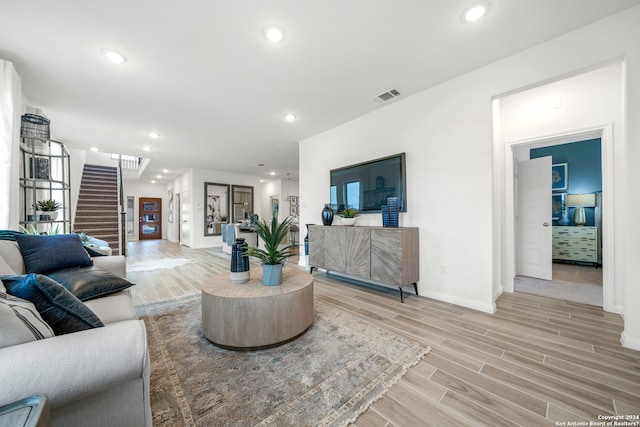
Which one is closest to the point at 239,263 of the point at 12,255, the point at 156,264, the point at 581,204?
the point at 12,255

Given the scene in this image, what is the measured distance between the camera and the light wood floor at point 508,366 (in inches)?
50.0

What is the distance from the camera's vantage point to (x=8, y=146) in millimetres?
2152

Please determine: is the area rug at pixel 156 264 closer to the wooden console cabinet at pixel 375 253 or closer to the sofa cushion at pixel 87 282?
the sofa cushion at pixel 87 282

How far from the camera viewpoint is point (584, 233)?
467 cm

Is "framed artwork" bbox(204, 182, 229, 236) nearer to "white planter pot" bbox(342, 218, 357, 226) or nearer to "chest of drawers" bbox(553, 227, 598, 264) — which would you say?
"white planter pot" bbox(342, 218, 357, 226)

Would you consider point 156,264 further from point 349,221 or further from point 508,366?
point 508,366

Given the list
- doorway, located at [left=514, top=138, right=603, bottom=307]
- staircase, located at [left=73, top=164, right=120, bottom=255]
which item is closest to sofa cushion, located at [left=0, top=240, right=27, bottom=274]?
staircase, located at [left=73, top=164, right=120, bottom=255]

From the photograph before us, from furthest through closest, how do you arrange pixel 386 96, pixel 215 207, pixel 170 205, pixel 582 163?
pixel 170 205
pixel 215 207
pixel 582 163
pixel 386 96

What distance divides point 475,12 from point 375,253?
95.7 inches

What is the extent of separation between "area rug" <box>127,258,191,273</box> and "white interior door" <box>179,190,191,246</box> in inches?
93.9

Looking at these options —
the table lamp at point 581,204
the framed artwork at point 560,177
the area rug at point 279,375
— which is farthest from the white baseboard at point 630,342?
the framed artwork at point 560,177

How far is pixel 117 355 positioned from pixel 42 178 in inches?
132

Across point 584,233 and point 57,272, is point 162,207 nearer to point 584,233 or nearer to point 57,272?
point 57,272

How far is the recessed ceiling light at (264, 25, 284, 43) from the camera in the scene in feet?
6.43
